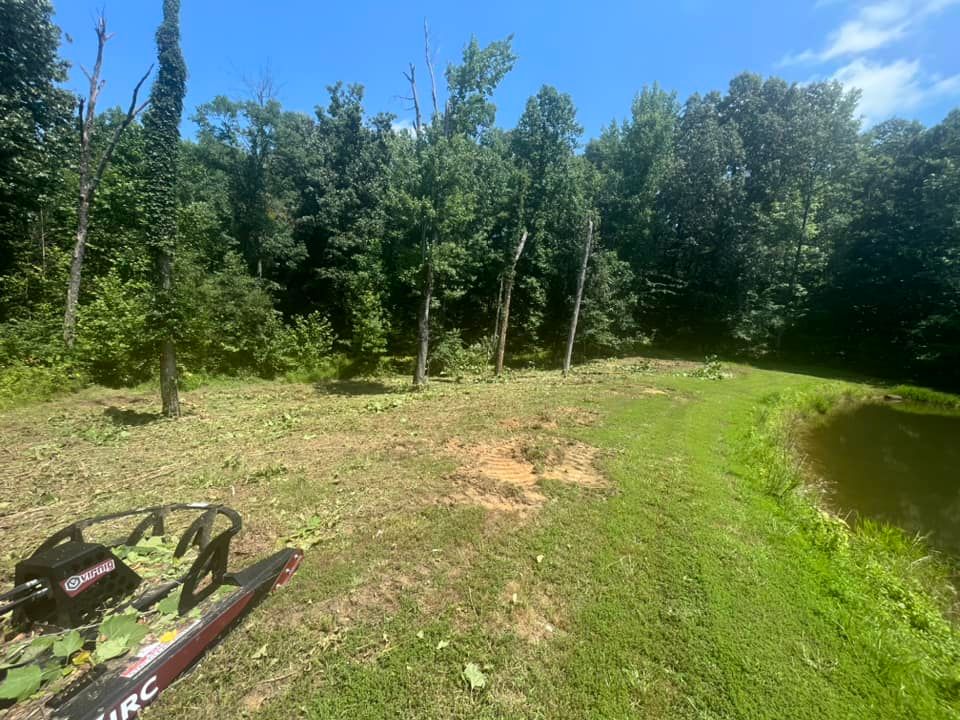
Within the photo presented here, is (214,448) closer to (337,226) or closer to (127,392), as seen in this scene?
(127,392)

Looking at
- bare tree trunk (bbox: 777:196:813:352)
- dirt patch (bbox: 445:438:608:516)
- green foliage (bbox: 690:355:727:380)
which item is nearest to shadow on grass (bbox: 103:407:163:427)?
dirt patch (bbox: 445:438:608:516)

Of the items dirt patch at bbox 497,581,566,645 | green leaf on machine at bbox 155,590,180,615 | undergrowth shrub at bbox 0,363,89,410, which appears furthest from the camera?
undergrowth shrub at bbox 0,363,89,410

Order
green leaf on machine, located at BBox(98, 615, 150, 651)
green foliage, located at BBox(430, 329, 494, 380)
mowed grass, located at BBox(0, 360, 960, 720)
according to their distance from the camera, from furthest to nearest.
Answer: green foliage, located at BBox(430, 329, 494, 380)
mowed grass, located at BBox(0, 360, 960, 720)
green leaf on machine, located at BBox(98, 615, 150, 651)

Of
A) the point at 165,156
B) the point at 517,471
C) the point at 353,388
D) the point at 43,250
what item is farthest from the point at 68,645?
the point at 43,250

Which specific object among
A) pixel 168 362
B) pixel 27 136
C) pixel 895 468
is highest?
pixel 27 136

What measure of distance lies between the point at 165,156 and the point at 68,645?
1061 centimetres

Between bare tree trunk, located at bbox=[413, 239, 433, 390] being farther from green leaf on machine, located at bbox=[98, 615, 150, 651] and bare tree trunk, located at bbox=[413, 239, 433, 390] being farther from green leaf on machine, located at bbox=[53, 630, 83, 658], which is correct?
green leaf on machine, located at bbox=[53, 630, 83, 658]

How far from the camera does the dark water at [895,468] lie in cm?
707

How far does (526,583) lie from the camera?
13.4 ft

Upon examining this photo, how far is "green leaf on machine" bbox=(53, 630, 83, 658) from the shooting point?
261 centimetres

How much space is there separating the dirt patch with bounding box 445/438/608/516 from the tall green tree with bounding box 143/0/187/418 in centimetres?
768

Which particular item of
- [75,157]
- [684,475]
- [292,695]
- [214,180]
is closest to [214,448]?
[292,695]

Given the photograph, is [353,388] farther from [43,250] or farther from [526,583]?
[526,583]

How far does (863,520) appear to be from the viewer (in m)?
6.68
